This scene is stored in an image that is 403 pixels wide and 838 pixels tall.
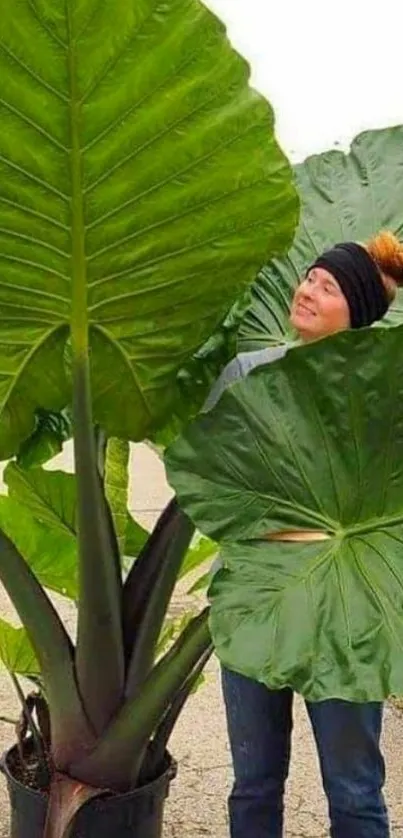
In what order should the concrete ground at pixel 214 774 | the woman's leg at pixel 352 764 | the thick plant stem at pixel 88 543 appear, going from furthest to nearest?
the concrete ground at pixel 214 774 → the woman's leg at pixel 352 764 → the thick plant stem at pixel 88 543

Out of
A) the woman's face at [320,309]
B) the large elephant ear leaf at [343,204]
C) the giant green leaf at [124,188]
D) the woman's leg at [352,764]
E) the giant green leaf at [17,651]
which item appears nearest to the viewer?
the giant green leaf at [124,188]

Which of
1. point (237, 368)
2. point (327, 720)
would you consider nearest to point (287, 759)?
point (327, 720)

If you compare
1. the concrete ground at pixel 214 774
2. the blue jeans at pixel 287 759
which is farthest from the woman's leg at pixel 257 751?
the concrete ground at pixel 214 774

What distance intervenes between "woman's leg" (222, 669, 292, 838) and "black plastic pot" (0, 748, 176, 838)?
11 centimetres

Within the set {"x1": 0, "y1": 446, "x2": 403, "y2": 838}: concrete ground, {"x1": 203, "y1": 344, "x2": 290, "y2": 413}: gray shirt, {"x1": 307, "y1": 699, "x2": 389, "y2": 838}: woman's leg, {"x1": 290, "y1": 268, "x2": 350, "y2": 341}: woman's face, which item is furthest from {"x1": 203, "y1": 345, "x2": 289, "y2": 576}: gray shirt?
{"x1": 0, "y1": 446, "x2": 403, "y2": 838}: concrete ground

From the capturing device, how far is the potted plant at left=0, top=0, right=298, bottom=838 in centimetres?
114

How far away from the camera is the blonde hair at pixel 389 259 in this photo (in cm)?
153

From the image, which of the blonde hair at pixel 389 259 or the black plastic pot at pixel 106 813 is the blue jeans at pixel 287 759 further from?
the blonde hair at pixel 389 259

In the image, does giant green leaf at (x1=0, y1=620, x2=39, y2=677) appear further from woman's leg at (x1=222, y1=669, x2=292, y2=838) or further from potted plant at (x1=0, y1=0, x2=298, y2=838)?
woman's leg at (x1=222, y1=669, x2=292, y2=838)

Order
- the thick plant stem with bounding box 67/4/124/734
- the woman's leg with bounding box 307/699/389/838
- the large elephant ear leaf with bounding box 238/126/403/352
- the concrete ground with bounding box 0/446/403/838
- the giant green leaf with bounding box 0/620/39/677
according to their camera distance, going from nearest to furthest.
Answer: the thick plant stem with bounding box 67/4/124/734 < the woman's leg with bounding box 307/699/389/838 < the giant green leaf with bounding box 0/620/39/677 < the large elephant ear leaf with bounding box 238/126/403/352 < the concrete ground with bounding box 0/446/403/838

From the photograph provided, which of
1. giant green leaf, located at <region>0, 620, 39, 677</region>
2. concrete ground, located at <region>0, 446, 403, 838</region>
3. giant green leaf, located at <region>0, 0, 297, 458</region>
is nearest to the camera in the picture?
giant green leaf, located at <region>0, 0, 297, 458</region>

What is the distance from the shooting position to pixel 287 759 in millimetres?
1686

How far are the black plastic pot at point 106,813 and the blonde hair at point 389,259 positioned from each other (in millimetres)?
708

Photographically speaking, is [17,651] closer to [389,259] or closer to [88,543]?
[88,543]
